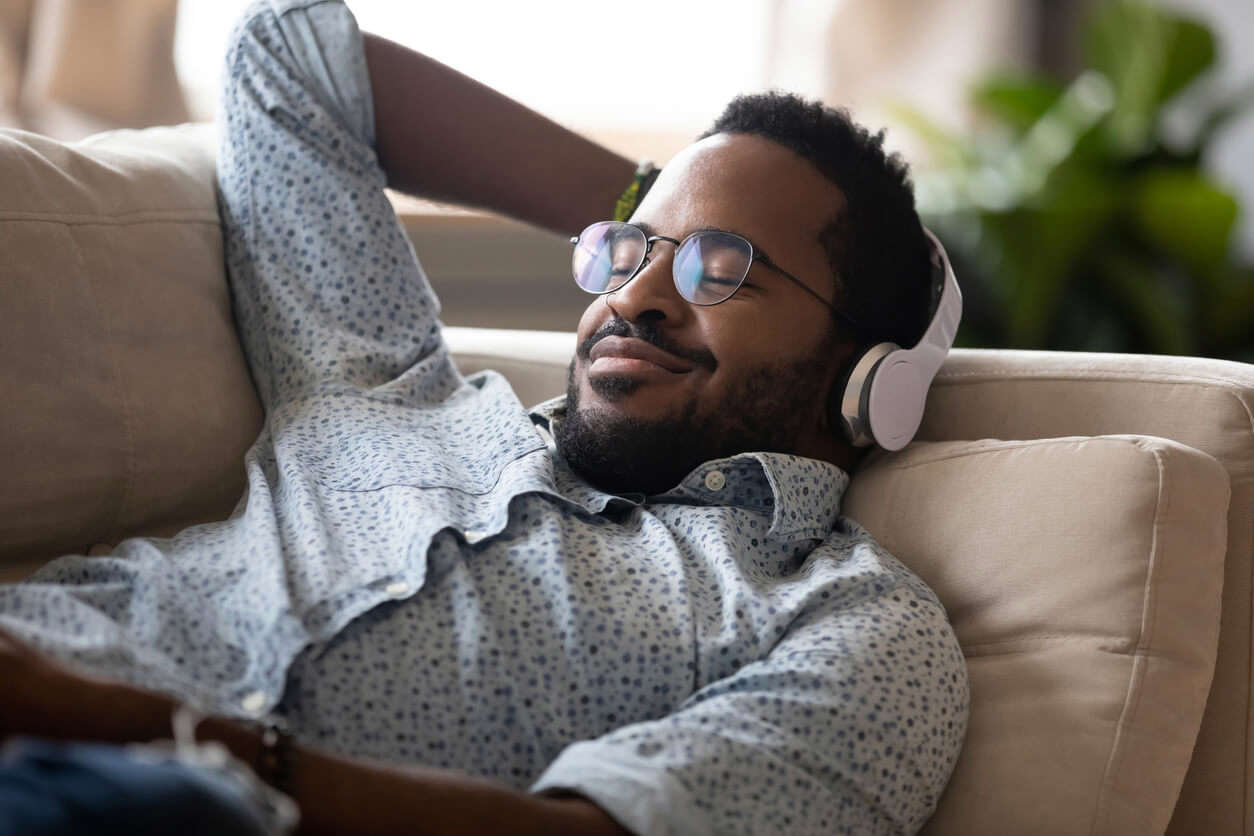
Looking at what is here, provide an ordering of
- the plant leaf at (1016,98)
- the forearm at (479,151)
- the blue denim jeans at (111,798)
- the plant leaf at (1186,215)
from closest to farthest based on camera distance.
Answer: the blue denim jeans at (111,798)
the forearm at (479,151)
the plant leaf at (1186,215)
the plant leaf at (1016,98)

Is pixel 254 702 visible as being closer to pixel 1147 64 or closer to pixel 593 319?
pixel 593 319

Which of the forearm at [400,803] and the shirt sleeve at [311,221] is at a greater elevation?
the shirt sleeve at [311,221]

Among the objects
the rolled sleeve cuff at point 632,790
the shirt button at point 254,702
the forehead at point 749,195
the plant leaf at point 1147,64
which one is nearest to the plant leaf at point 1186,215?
the plant leaf at point 1147,64

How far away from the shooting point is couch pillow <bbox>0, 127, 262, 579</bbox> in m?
1.21

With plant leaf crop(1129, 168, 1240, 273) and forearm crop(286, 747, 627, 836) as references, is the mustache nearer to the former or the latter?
forearm crop(286, 747, 627, 836)

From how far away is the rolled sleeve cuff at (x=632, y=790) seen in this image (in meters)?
0.88

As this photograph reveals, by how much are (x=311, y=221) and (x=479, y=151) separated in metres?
0.27

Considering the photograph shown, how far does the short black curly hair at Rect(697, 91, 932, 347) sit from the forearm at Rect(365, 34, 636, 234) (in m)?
0.24

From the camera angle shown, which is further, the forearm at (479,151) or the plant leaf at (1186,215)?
the plant leaf at (1186,215)

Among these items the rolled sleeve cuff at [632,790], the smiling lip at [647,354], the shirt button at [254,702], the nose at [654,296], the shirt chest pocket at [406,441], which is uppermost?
the nose at [654,296]

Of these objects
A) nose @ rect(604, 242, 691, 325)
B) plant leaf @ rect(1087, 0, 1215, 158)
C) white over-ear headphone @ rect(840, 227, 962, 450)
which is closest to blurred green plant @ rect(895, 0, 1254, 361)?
plant leaf @ rect(1087, 0, 1215, 158)

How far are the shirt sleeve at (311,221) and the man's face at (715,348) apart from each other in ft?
0.81

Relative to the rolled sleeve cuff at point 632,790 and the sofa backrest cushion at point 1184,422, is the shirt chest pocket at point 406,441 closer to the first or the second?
the rolled sleeve cuff at point 632,790

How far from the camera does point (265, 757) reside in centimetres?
85
